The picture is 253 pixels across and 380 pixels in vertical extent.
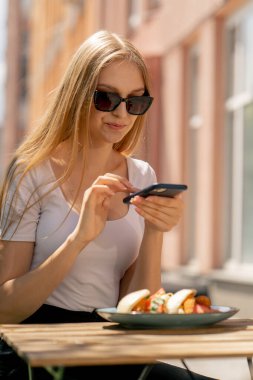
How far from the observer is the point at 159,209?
3.23 m

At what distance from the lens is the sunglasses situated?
11.6 feet

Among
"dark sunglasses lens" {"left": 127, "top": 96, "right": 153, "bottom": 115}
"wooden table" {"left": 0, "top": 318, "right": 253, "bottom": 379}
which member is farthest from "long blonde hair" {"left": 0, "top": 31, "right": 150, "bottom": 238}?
"wooden table" {"left": 0, "top": 318, "right": 253, "bottom": 379}

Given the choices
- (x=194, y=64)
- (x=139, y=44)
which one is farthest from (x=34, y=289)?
(x=139, y=44)

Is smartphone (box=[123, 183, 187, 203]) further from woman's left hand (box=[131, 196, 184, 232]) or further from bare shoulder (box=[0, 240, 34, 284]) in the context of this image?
bare shoulder (box=[0, 240, 34, 284])

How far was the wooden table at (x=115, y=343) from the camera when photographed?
2.44 meters

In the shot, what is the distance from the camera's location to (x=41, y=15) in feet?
120

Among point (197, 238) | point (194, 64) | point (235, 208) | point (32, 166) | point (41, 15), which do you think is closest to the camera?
point (32, 166)

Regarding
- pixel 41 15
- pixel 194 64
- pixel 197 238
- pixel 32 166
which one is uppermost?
pixel 41 15

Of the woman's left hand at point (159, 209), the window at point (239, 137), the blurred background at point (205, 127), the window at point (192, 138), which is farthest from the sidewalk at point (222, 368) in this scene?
the window at point (192, 138)

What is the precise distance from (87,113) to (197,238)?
9224 millimetres

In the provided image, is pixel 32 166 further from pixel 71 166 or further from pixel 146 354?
pixel 146 354

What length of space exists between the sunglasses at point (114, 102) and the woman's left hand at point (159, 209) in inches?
18.3

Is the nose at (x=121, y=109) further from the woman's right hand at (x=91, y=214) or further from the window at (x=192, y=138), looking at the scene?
the window at (x=192, y=138)

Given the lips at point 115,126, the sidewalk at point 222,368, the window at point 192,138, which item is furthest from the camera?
the window at point 192,138
